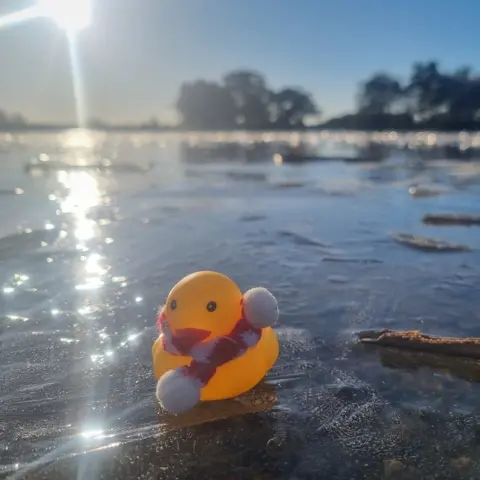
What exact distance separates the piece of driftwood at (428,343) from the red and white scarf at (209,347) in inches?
52.2

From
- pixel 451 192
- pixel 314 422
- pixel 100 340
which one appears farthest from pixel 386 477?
pixel 451 192

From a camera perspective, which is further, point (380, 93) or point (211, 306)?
point (380, 93)

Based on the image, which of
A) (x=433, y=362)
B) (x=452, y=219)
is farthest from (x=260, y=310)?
(x=452, y=219)

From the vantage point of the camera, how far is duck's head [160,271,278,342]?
9.70 feet

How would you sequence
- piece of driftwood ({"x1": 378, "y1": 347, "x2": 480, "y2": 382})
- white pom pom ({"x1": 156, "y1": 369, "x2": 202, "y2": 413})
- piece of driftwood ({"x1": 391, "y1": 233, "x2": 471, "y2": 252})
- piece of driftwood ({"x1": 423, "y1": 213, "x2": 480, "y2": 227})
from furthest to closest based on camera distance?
piece of driftwood ({"x1": 423, "y1": 213, "x2": 480, "y2": 227}), piece of driftwood ({"x1": 391, "y1": 233, "x2": 471, "y2": 252}), piece of driftwood ({"x1": 378, "y1": 347, "x2": 480, "y2": 382}), white pom pom ({"x1": 156, "y1": 369, "x2": 202, "y2": 413})

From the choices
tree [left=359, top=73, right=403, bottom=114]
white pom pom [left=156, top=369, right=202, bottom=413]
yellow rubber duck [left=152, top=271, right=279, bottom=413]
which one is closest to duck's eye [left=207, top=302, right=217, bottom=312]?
yellow rubber duck [left=152, top=271, right=279, bottom=413]

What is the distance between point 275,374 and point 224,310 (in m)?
0.79

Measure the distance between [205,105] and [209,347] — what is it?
112 meters

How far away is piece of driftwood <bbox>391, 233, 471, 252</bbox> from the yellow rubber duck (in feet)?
15.2

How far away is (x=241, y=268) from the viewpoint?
624 centimetres

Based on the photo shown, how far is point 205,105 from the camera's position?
365 feet

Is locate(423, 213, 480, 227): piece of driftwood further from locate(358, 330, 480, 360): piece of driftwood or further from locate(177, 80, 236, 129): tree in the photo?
locate(177, 80, 236, 129): tree

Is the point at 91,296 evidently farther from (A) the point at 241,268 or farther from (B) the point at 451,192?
(B) the point at 451,192

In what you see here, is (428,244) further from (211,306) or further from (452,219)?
(211,306)
